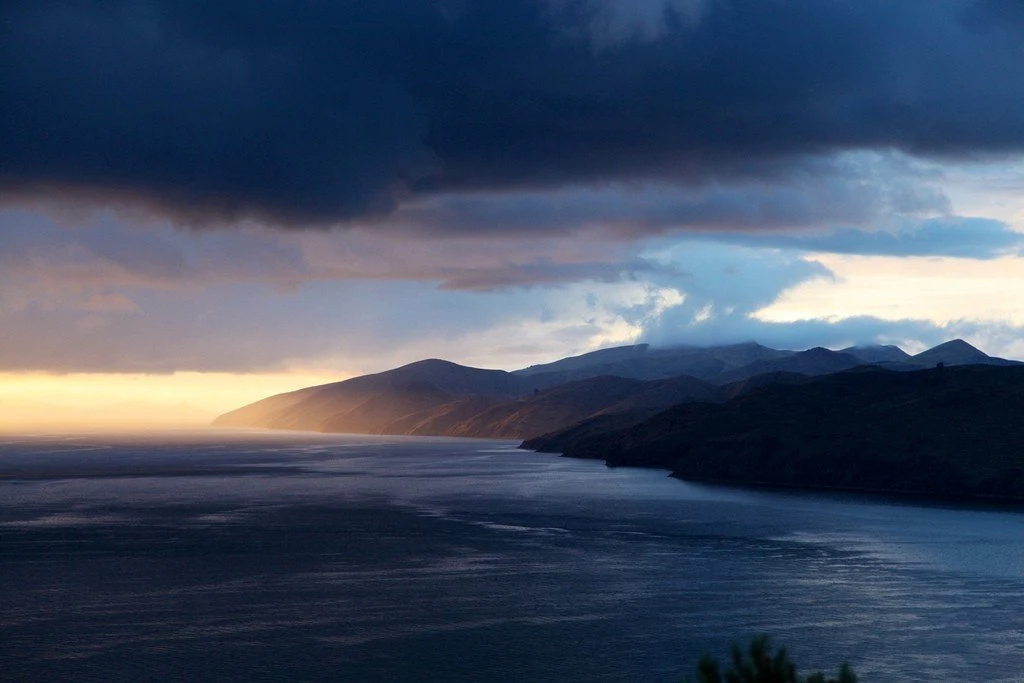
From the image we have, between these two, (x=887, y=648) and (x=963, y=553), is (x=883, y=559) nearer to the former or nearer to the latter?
(x=963, y=553)

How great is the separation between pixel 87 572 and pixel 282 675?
153 feet

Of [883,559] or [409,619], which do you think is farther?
[883,559]

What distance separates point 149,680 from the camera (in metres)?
64.1

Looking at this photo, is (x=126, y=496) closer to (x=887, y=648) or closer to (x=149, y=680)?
(x=149, y=680)

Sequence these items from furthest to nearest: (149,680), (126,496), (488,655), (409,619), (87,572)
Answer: (126,496) < (87,572) < (409,619) < (488,655) < (149,680)

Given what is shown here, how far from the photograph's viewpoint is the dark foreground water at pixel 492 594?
69.3m

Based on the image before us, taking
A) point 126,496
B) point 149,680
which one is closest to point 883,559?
point 149,680

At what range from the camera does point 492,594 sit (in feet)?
302

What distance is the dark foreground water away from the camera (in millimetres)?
69312

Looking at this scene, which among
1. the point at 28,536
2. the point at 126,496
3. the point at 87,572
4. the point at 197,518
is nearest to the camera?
the point at 87,572

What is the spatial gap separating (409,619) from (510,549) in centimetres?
4065

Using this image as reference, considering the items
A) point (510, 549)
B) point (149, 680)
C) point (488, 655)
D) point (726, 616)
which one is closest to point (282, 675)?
point (149, 680)

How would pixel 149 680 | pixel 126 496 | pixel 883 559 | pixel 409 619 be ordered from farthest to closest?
pixel 126 496 < pixel 883 559 < pixel 409 619 < pixel 149 680

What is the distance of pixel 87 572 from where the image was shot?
102312 mm
